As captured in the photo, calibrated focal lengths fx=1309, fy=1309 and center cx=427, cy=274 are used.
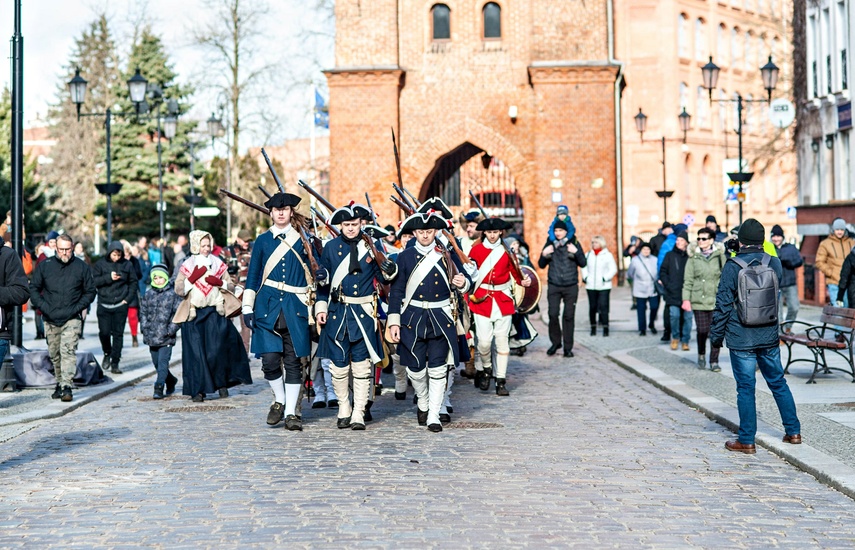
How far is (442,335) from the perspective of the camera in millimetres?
11305

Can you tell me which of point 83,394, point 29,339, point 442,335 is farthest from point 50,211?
point 442,335

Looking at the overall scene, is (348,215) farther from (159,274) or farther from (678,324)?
(678,324)

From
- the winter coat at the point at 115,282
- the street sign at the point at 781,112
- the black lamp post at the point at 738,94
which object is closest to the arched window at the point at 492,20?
the black lamp post at the point at 738,94

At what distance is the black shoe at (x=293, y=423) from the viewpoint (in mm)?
11117

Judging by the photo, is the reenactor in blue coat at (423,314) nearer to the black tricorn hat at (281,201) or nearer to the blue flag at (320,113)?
the black tricorn hat at (281,201)

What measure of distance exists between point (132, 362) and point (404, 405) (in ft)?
22.7

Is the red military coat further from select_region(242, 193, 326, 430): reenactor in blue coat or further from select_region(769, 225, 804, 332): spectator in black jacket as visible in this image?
select_region(769, 225, 804, 332): spectator in black jacket

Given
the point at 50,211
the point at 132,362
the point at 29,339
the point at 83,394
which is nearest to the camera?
the point at 83,394

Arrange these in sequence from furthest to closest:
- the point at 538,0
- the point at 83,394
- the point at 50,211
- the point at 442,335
→ the point at 50,211 → the point at 538,0 → the point at 83,394 → the point at 442,335

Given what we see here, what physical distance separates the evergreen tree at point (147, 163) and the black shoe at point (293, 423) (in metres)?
48.1

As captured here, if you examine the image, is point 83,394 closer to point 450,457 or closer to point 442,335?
point 442,335

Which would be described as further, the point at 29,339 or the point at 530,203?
the point at 530,203

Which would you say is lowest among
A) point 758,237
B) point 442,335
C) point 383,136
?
point 442,335

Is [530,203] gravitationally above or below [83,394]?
above
